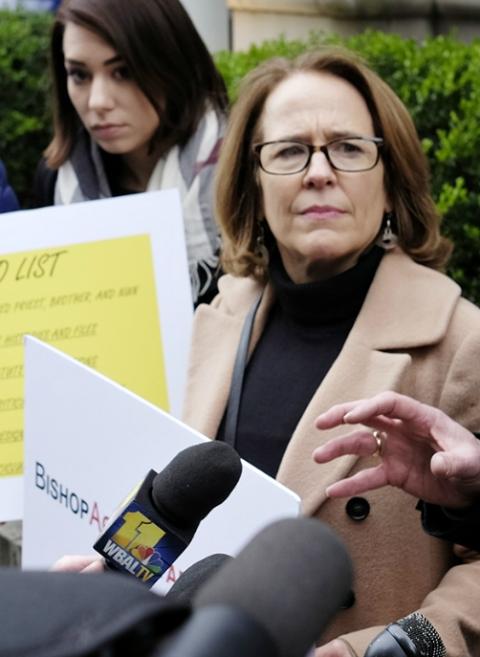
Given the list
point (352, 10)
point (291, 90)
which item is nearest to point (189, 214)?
point (291, 90)

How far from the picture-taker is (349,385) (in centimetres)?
262

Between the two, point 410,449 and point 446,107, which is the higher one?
point 410,449

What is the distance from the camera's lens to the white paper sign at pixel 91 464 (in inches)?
81.0

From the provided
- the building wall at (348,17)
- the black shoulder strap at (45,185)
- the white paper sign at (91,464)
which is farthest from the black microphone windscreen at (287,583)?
the building wall at (348,17)

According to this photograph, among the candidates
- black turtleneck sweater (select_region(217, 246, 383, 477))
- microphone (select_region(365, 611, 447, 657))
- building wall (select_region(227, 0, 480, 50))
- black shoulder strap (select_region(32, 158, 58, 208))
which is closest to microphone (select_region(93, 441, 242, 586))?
microphone (select_region(365, 611, 447, 657))

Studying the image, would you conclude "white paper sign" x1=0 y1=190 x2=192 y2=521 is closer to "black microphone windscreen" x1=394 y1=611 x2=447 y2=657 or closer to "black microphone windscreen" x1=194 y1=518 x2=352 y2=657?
"black microphone windscreen" x1=394 y1=611 x2=447 y2=657

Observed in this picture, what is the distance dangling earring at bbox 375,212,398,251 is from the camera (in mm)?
2830

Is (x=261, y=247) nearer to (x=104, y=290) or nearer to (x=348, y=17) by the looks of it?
(x=104, y=290)

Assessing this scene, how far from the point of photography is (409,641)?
2.17 m

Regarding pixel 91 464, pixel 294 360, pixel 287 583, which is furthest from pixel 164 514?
pixel 294 360

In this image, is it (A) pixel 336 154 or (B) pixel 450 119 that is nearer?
(A) pixel 336 154

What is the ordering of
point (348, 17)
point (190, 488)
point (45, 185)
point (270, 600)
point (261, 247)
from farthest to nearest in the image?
point (348, 17) < point (45, 185) < point (261, 247) < point (190, 488) < point (270, 600)

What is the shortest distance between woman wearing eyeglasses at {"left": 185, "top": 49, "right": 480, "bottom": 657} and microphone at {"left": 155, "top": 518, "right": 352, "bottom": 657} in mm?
1657

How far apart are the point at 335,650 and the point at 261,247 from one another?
1106 millimetres
